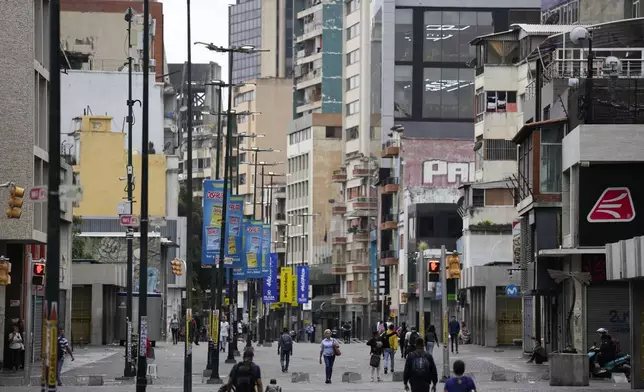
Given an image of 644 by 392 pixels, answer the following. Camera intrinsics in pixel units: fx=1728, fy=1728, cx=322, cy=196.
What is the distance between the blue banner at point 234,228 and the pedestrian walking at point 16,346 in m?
7.81

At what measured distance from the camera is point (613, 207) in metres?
53.2

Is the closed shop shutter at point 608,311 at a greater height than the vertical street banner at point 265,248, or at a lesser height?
lesser

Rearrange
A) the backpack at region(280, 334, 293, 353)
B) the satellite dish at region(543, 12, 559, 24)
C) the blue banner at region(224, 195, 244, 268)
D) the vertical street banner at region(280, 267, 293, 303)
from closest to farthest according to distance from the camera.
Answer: the backpack at region(280, 334, 293, 353) < the blue banner at region(224, 195, 244, 268) < the satellite dish at region(543, 12, 559, 24) < the vertical street banner at region(280, 267, 293, 303)

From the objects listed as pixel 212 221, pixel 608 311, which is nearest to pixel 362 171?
pixel 212 221

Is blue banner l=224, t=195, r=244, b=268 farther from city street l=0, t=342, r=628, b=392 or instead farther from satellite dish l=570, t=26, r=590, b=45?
satellite dish l=570, t=26, r=590, b=45

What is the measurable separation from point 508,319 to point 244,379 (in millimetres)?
62509

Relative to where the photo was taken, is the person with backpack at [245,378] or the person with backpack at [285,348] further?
the person with backpack at [285,348]

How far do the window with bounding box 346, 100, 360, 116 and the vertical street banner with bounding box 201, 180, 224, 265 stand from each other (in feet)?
312

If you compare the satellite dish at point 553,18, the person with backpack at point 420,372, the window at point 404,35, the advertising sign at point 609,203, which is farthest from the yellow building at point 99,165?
the person with backpack at point 420,372

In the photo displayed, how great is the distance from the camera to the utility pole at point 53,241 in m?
25.6

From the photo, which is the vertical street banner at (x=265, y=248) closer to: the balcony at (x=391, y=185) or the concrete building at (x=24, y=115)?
the concrete building at (x=24, y=115)

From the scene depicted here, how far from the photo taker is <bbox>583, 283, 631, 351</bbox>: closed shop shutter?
5441 cm

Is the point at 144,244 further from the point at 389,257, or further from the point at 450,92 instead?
the point at 450,92


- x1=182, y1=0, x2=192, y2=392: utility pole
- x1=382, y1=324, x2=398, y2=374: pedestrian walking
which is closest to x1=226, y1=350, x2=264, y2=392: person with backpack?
x1=182, y1=0, x2=192, y2=392: utility pole
